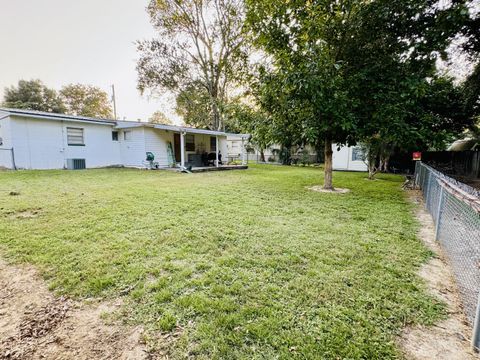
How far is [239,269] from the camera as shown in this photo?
2.63m

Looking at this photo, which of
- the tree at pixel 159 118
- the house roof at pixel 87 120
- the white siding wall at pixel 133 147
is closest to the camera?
the house roof at pixel 87 120

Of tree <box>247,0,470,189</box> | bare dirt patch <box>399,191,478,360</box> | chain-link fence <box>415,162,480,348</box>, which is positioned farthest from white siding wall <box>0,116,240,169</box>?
bare dirt patch <box>399,191,478,360</box>

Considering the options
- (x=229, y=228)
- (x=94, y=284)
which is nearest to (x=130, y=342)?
(x=94, y=284)

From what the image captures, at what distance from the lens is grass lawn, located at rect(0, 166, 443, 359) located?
5.62 ft

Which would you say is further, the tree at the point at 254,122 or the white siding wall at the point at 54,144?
the white siding wall at the point at 54,144

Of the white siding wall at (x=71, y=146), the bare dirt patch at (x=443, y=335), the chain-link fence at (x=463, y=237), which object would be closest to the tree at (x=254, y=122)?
the chain-link fence at (x=463, y=237)

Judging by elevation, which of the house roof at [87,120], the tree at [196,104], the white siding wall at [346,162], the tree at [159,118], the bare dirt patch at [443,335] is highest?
the tree at [159,118]

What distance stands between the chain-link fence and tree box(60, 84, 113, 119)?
37.4 m

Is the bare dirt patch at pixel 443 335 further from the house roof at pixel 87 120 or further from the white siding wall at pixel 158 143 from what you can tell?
the white siding wall at pixel 158 143

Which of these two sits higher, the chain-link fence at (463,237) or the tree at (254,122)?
the tree at (254,122)

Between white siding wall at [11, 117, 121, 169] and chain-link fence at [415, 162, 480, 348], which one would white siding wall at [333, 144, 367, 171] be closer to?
chain-link fence at [415, 162, 480, 348]

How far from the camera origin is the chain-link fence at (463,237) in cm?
214

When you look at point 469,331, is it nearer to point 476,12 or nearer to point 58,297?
point 58,297

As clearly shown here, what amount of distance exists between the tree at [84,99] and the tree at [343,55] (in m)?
32.7
